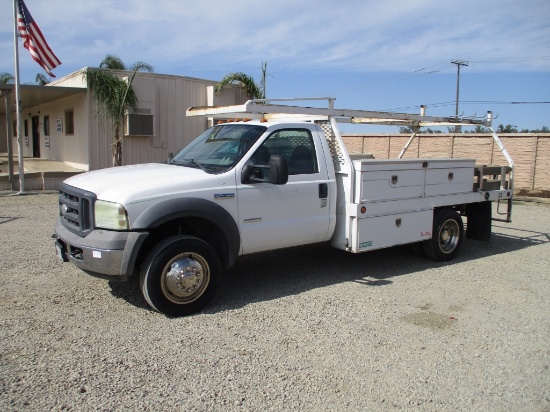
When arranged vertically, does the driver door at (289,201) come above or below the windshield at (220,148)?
below

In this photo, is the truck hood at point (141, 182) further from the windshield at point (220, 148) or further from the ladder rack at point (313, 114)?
the ladder rack at point (313, 114)

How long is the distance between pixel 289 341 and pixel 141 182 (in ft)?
6.89

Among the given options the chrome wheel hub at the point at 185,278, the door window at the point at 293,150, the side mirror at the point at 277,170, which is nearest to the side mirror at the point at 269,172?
the side mirror at the point at 277,170

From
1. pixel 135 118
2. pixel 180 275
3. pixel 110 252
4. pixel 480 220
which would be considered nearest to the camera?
pixel 110 252

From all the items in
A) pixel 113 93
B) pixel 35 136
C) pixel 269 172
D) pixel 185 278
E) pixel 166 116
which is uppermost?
pixel 113 93

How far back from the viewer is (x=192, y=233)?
5320mm

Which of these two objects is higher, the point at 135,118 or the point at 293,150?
the point at 135,118

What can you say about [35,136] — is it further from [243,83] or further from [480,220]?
[480,220]

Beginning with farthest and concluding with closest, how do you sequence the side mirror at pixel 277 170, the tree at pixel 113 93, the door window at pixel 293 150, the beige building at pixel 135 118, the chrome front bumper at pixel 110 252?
the beige building at pixel 135 118, the tree at pixel 113 93, the door window at pixel 293 150, the side mirror at pixel 277 170, the chrome front bumper at pixel 110 252

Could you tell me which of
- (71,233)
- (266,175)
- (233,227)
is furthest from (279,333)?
(71,233)

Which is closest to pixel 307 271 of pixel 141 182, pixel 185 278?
pixel 185 278

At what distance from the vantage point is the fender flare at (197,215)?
15.4ft

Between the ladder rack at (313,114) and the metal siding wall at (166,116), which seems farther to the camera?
the metal siding wall at (166,116)

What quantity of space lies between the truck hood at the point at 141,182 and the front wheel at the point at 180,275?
20.1 inches
